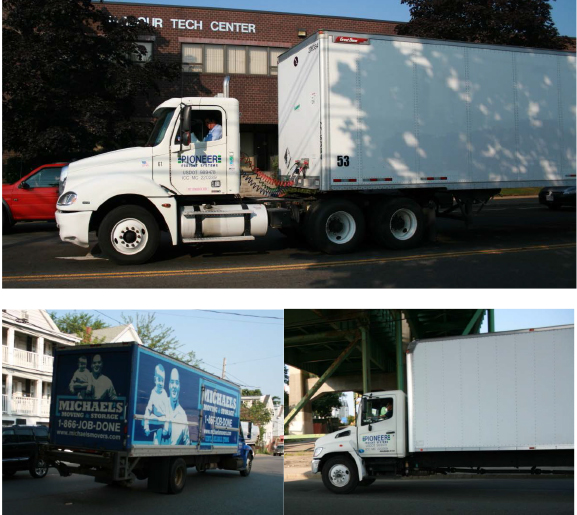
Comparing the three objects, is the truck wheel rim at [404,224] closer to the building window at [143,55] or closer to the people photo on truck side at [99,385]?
the people photo on truck side at [99,385]

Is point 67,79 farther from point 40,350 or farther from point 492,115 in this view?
point 492,115

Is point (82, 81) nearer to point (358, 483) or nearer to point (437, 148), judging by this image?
point (437, 148)

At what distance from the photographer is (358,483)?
1268 centimetres

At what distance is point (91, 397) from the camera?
1120 centimetres

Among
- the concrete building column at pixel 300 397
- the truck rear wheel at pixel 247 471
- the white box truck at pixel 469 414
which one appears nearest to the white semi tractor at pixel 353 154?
the white box truck at pixel 469 414

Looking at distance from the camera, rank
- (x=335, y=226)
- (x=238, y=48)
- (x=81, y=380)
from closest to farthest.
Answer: (x=81, y=380), (x=335, y=226), (x=238, y=48)

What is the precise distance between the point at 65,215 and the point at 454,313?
10139 mm

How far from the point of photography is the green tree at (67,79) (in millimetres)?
22438

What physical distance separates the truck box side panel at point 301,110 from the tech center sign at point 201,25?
53.3ft

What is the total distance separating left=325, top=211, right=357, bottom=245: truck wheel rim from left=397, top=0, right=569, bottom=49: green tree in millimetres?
18704

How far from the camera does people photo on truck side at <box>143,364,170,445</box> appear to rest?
11.2 metres

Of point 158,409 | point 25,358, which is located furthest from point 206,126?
point 25,358

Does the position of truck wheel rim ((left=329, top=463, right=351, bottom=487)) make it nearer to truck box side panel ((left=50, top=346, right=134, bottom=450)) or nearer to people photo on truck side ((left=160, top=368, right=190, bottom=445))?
people photo on truck side ((left=160, top=368, right=190, bottom=445))

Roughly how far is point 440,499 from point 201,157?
7.70m
